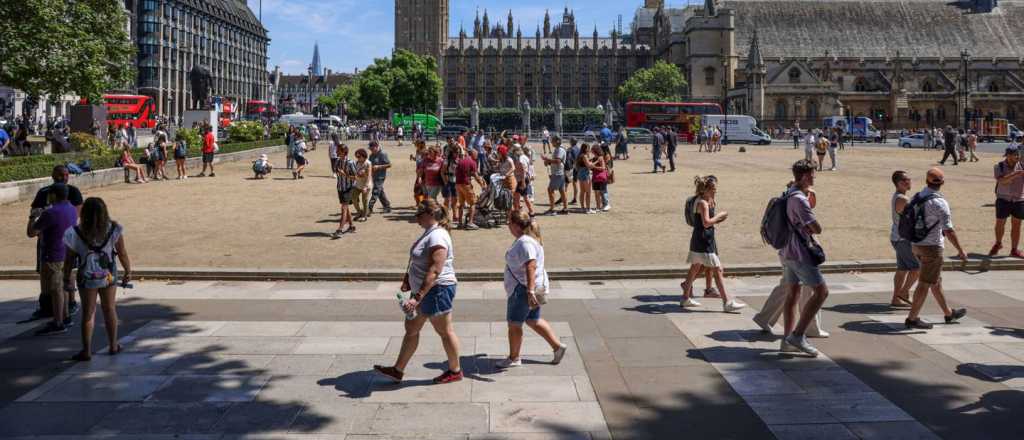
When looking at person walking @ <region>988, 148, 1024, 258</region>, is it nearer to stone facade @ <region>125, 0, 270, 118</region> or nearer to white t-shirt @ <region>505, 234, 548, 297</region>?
white t-shirt @ <region>505, 234, 548, 297</region>

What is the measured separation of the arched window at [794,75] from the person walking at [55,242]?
291 ft

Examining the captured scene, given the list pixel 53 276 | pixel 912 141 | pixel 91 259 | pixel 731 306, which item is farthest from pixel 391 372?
pixel 912 141

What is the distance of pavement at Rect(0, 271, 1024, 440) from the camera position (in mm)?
5934

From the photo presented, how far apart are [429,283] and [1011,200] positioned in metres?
10.4

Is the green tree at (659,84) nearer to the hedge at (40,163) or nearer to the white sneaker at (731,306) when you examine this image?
the hedge at (40,163)

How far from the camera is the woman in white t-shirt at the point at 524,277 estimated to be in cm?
691

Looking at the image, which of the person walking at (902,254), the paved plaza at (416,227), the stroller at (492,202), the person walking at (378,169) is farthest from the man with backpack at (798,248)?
the person walking at (378,169)

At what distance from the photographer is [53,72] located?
28344 mm

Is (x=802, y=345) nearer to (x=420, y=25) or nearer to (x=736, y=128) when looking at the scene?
(x=736, y=128)

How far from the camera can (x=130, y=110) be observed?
57062 mm

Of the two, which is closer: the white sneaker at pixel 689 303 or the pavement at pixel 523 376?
the pavement at pixel 523 376

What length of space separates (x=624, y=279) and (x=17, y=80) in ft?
80.5

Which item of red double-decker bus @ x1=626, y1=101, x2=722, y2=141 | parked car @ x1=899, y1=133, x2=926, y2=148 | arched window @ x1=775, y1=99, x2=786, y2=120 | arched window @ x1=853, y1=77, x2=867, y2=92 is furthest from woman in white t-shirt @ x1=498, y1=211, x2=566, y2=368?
arched window @ x1=853, y1=77, x2=867, y2=92

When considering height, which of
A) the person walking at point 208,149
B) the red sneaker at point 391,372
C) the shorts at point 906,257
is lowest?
the red sneaker at point 391,372
